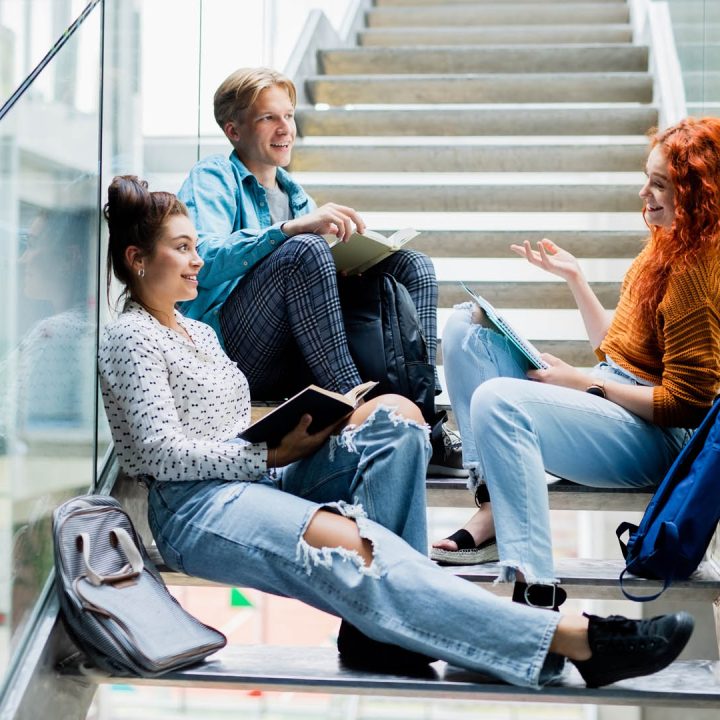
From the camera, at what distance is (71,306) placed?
6.48ft

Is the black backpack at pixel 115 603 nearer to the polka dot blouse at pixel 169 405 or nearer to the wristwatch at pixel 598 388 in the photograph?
the polka dot blouse at pixel 169 405

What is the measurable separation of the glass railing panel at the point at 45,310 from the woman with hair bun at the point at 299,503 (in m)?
0.08

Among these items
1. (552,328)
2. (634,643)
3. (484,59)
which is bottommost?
(552,328)

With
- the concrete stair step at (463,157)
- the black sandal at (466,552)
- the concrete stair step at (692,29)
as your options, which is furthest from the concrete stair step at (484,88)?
the black sandal at (466,552)

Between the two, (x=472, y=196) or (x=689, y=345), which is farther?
(x=472, y=196)

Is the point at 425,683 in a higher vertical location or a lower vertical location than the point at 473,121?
lower

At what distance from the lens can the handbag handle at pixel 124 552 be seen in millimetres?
1725

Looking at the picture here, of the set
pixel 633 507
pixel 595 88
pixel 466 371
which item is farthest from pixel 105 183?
pixel 595 88

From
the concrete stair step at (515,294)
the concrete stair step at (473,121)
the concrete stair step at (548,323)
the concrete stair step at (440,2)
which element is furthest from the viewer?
the concrete stair step at (548,323)

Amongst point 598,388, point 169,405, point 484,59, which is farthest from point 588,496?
point 484,59

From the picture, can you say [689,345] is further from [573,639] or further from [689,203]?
[573,639]

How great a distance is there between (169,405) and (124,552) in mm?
265

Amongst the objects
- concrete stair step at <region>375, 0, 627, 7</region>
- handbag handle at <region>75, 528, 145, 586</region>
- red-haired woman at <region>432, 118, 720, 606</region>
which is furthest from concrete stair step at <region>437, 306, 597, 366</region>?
concrete stair step at <region>375, 0, 627, 7</region>

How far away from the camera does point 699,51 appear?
343 centimetres
